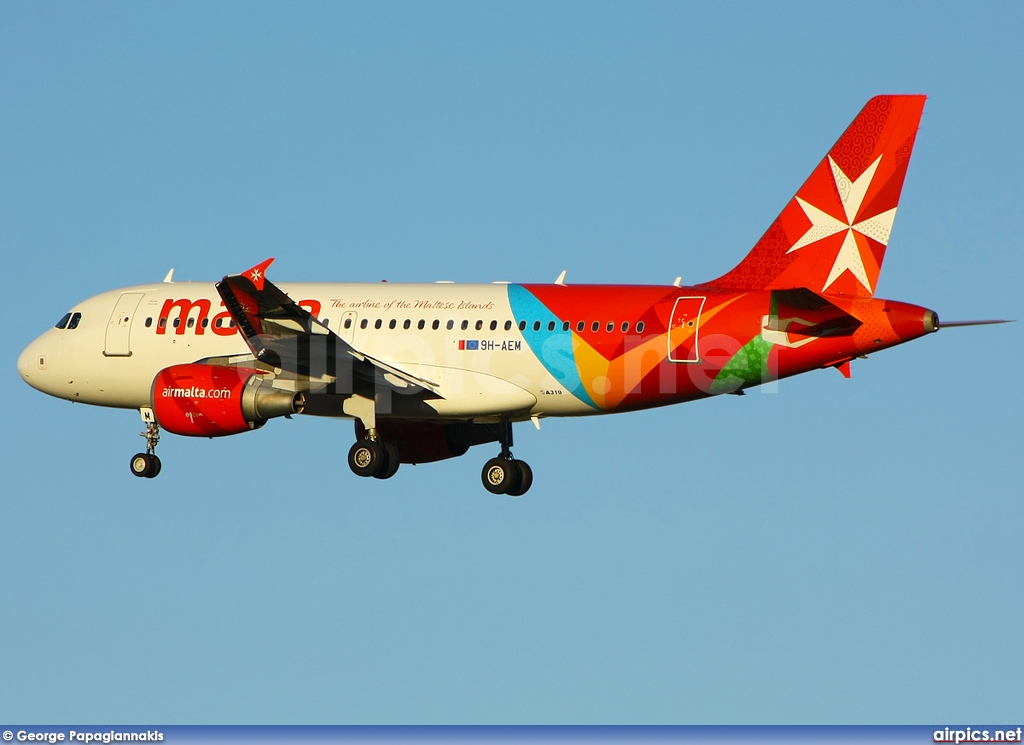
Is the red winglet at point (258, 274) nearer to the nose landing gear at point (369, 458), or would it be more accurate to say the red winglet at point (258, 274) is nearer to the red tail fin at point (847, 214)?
the nose landing gear at point (369, 458)

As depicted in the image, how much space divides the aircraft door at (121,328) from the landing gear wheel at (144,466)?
288 centimetres

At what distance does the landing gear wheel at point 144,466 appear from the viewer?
4919cm

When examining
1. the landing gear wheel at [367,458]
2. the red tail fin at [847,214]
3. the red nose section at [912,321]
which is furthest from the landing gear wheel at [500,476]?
the red nose section at [912,321]

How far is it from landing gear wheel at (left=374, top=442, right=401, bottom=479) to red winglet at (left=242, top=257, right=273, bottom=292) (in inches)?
271

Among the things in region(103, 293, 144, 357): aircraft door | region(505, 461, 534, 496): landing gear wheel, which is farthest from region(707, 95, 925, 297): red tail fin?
region(103, 293, 144, 357): aircraft door

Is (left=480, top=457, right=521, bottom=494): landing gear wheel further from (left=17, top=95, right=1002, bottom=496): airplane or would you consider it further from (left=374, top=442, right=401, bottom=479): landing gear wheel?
(left=374, top=442, right=401, bottom=479): landing gear wheel

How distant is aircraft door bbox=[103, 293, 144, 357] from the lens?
49.0 metres

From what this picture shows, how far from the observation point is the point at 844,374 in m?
42.3

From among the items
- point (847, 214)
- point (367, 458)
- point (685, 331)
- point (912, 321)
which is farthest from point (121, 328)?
point (912, 321)

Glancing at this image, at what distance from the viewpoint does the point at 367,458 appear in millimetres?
46594

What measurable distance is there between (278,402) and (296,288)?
4933 millimetres

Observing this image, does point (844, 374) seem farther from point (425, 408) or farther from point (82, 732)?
point (82, 732)

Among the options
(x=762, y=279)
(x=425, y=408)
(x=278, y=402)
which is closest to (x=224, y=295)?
(x=278, y=402)

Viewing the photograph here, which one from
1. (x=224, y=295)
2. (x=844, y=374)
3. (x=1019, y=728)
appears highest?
(x=224, y=295)
